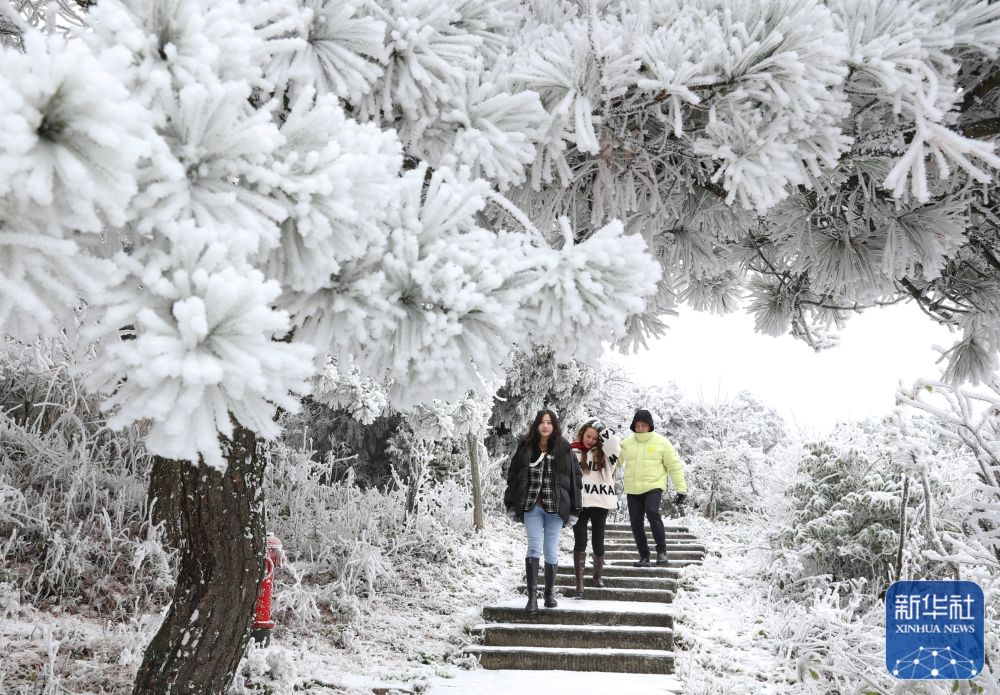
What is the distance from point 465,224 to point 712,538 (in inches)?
423

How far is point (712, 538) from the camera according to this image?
1114 cm

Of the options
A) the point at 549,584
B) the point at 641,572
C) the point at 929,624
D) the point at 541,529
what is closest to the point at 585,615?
the point at 549,584

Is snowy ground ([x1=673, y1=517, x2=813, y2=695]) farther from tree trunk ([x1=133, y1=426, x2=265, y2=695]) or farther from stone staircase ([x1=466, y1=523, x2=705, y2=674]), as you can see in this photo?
tree trunk ([x1=133, y1=426, x2=265, y2=695])

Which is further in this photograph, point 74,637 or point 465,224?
point 74,637

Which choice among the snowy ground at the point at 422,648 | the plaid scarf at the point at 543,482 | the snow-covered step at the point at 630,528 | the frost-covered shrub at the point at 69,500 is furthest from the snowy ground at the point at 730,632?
the frost-covered shrub at the point at 69,500

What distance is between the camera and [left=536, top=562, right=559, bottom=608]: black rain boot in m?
5.90

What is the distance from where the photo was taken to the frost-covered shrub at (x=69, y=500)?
448 cm

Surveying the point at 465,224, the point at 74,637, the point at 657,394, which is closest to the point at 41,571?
the point at 74,637

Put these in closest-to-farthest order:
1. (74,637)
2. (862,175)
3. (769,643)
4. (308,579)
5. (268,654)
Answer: (862,175) < (74,637) < (268,654) < (769,643) < (308,579)

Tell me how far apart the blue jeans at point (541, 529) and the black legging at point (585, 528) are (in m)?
0.68

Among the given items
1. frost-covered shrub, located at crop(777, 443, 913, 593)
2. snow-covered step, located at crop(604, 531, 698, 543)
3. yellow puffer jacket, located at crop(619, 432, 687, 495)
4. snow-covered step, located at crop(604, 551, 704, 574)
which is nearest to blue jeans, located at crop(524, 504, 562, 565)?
yellow puffer jacket, located at crop(619, 432, 687, 495)

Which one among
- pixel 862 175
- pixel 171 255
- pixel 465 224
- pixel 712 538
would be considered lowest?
pixel 712 538

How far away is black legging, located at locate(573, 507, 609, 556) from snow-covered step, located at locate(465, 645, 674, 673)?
132 cm

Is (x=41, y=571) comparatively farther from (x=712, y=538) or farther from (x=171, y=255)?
(x=712, y=538)
